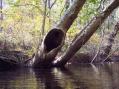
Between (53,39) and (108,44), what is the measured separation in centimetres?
956

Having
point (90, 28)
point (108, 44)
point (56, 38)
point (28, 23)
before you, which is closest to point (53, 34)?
point (56, 38)

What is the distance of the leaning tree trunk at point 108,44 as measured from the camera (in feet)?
89.1

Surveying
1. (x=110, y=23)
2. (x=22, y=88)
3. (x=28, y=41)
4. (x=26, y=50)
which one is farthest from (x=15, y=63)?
(x=110, y=23)

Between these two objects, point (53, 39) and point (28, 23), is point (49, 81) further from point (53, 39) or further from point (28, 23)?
point (28, 23)

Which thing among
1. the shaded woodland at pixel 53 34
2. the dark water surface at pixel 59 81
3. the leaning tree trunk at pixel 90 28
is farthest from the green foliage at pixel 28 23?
the dark water surface at pixel 59 81

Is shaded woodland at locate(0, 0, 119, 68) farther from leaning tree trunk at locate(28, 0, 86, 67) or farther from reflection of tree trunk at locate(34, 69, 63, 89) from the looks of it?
reflection of tree trunk at locate(34, 69, 63, 89)

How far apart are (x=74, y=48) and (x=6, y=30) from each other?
25.8ft

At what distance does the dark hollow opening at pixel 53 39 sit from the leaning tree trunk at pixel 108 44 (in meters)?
8.70

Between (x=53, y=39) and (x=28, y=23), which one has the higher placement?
(x=53, y=39)

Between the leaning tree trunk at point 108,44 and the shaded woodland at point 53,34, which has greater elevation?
the shaded woodland at point 53,34

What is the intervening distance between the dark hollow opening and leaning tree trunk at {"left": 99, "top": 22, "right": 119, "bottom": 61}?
870 cm

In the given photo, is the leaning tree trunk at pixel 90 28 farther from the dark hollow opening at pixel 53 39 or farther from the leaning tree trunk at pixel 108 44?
the leaning tree trunk at pixel 108 44

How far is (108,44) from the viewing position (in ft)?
90.0

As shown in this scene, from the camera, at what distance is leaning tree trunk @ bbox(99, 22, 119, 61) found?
1070 inches
